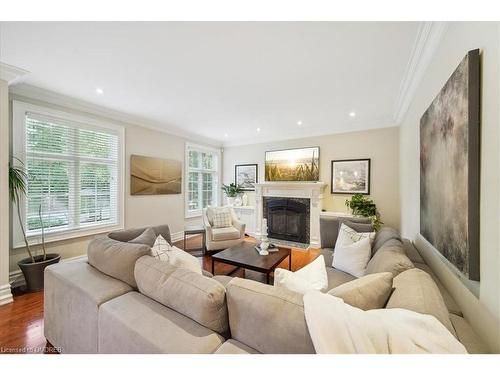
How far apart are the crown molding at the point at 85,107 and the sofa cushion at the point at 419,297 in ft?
13.6

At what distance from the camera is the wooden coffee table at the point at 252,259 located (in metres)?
2.23

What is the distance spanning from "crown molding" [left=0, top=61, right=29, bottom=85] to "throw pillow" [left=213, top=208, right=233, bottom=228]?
302 centimetres

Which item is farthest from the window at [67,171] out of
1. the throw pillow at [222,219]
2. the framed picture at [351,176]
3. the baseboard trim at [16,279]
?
the framed picture at [351,176]

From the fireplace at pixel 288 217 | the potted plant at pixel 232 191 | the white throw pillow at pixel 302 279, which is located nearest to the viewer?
the white throw pillow at pixel 302 279

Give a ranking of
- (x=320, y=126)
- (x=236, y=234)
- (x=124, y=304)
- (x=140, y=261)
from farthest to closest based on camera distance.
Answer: (x=320, y=126) < (x=236, y=234) < (x=140, y=261) < (x=124, y=304)

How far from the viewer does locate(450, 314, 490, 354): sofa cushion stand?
77cm

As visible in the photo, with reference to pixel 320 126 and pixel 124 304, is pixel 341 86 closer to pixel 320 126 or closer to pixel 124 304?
pixel 320 126

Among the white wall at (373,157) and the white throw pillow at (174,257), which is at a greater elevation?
the white wall at (373,157)

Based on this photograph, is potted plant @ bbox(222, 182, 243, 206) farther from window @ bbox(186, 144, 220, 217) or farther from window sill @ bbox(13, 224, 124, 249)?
window sill @ bbox(13, 224, 124, 249)

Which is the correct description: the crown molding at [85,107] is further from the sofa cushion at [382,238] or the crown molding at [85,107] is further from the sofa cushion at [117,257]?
the sofa cushion at [382,238]

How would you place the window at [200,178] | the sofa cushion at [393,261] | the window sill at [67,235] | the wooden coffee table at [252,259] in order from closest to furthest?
the sofa cushion at [393,261]
the wooden coffee table at [252,259]
the window sill at [67,235]
the window at [200,178]

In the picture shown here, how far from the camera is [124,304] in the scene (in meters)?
1.09
